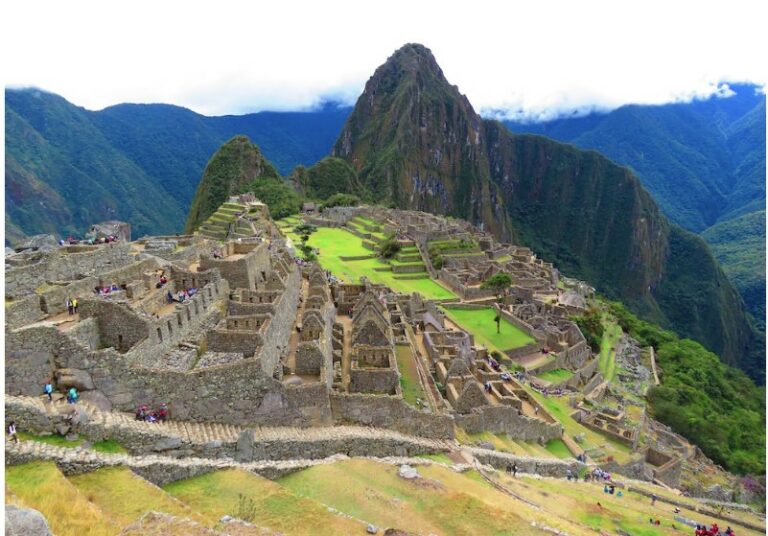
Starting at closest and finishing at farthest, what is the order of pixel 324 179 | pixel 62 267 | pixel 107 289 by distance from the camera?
1. pixel 107 289
2. pixel 62 267
3. pixel 324 179

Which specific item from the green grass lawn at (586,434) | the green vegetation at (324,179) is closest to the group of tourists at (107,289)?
the green grass lawn at (586,434)

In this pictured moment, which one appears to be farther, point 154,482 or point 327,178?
point 327,178

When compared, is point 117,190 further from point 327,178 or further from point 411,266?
point 327,178

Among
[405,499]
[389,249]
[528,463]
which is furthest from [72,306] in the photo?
[389,249]

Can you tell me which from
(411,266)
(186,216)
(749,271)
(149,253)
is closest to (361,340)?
(149,253)

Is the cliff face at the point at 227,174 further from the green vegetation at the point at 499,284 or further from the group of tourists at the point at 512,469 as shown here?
the group of tourists at the point at 512,469

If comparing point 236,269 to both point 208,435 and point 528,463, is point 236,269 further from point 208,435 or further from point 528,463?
point 528,463

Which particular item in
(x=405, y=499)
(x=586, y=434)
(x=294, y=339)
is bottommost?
(x=586, y=434)
